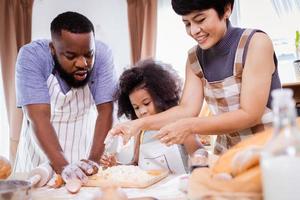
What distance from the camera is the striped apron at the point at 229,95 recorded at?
134 cm

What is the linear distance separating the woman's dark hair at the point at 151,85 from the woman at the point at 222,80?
44cm

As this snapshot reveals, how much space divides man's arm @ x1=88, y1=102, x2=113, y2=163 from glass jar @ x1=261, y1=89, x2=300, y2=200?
1.27 metres

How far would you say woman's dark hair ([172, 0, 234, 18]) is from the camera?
128 cm

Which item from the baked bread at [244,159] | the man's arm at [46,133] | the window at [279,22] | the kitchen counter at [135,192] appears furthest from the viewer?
the window at [279,22]

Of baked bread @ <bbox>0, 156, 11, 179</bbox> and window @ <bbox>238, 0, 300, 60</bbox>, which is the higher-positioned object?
window @ <bbox>238, 0, 300, 60</bbox>

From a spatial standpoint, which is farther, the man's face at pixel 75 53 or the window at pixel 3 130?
the window at pixel 3 130

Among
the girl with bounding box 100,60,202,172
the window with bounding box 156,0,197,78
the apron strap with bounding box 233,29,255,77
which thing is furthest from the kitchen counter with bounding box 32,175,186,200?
the window with bounding box 156,0,197,78

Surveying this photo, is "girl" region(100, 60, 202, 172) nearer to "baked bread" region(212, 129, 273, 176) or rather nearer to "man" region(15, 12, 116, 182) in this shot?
"man" region(15, 12, 116, 182)

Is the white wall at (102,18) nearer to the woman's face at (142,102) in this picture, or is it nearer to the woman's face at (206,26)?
the woman's face at (142,102)

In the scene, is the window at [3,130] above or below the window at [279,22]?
below

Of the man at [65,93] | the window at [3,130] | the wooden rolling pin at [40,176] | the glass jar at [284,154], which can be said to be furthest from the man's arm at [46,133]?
the window at [3,130]

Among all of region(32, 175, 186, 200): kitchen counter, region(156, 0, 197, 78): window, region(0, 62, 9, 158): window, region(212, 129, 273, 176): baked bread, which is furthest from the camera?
region(0, 62, 9, 158): window

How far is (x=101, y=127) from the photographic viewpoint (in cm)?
186

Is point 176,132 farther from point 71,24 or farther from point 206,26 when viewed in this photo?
point 71,24
